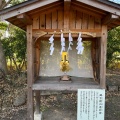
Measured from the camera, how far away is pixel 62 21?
118 inches

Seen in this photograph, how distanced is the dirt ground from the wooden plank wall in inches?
87.6

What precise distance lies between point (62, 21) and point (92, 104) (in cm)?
141

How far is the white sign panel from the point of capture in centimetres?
294

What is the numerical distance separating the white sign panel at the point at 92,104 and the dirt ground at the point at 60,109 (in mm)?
1371

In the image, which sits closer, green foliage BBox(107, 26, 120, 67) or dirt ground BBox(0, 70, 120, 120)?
dirt ground BBox(0, 70, 120, 120)

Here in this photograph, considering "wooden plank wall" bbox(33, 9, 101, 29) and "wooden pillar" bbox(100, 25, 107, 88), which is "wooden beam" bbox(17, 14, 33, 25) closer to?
"wooden plank wall" bbox(33, 9, 101, 29)

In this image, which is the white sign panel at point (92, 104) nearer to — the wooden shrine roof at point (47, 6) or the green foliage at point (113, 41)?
the wooden shrine roof at point (47, 6)

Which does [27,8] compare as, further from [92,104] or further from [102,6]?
[92,104]

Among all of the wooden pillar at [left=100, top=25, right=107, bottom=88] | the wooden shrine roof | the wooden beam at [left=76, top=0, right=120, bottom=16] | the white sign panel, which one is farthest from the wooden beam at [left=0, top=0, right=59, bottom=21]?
the white sign panel

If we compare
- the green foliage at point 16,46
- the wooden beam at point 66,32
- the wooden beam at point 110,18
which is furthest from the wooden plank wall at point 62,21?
the green foliage at point 16,46

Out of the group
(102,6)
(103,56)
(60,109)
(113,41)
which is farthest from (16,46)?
(102,6)

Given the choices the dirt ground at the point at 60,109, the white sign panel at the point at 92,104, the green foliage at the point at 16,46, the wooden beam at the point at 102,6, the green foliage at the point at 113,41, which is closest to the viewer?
the wooden beam at the point at 102,6

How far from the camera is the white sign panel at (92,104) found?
2.94m

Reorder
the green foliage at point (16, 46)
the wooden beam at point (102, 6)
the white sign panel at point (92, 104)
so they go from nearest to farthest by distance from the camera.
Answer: the wooden beam at point (102, 6), the white sign panel at point (92, 104), the green foliage at point (16, 46)
